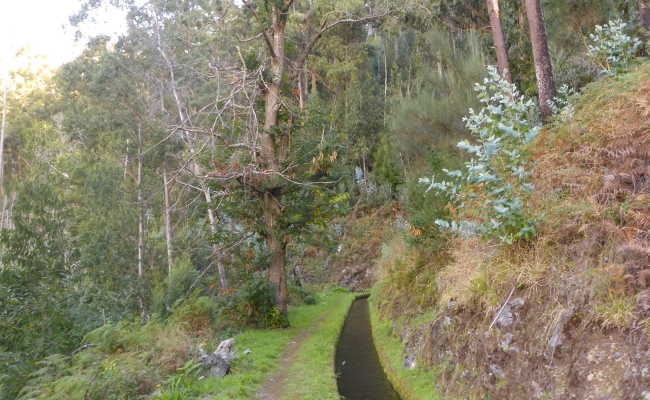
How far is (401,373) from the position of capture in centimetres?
908

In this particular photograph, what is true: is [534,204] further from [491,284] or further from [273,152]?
[273,152]

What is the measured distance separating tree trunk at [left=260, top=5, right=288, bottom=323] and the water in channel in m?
2.22

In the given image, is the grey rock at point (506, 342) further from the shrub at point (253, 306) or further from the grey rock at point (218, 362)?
the shrub at point (253, 306)

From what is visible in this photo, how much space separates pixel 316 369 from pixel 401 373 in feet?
6.28

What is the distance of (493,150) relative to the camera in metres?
6.56

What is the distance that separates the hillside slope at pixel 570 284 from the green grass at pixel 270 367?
210 cm

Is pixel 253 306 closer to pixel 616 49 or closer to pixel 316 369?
pixel 316 369

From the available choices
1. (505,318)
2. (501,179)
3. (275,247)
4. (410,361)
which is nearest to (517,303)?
(505,318)

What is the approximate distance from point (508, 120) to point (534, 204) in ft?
4.03

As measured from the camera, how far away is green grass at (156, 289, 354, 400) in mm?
8375

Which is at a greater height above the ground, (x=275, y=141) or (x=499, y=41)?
(x=499, y=41)

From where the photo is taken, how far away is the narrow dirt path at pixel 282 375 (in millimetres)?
8758

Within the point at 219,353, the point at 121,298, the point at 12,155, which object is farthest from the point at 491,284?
the point at 12,155

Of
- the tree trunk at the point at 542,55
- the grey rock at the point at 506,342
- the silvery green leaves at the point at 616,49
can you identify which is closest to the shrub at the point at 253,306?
Answer: the tree trunk at the point at 542,55
